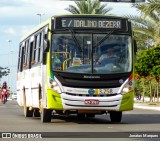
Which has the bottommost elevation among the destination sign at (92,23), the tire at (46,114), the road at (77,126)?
the road at (77,126)

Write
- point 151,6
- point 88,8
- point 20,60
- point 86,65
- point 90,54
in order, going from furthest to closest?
point 88,8
point 151,6
point 20,60
point 90,54
point 86,65

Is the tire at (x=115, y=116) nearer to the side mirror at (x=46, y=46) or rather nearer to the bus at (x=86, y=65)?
the bus at (x=86, y=65)

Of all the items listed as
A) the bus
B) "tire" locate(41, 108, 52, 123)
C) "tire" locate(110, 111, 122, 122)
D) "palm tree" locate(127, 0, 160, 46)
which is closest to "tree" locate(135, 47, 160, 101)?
"palm tree" locate(127, 0, 160, 46)

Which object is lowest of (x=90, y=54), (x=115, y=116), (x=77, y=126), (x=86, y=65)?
(x=77, y=126)

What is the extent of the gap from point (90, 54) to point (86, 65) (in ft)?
1.33

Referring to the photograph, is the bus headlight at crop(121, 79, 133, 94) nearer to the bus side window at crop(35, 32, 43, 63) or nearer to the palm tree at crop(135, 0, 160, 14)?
the bus side window at crop(35, 32, 43, 63)

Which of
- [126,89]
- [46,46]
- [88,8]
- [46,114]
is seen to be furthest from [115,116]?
[88,8]

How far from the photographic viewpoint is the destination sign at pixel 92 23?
20.7 m

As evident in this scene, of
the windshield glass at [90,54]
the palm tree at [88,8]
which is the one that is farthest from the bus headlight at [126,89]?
the palm tree at [88,8]

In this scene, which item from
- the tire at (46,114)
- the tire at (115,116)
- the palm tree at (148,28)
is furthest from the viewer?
the palm tree at (148,28)

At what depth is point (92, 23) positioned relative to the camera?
2094 centimetres

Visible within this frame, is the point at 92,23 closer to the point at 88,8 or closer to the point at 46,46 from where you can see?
the point at 46,46

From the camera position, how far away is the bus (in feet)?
66.0

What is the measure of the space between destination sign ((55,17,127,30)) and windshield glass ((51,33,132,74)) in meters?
0.31
